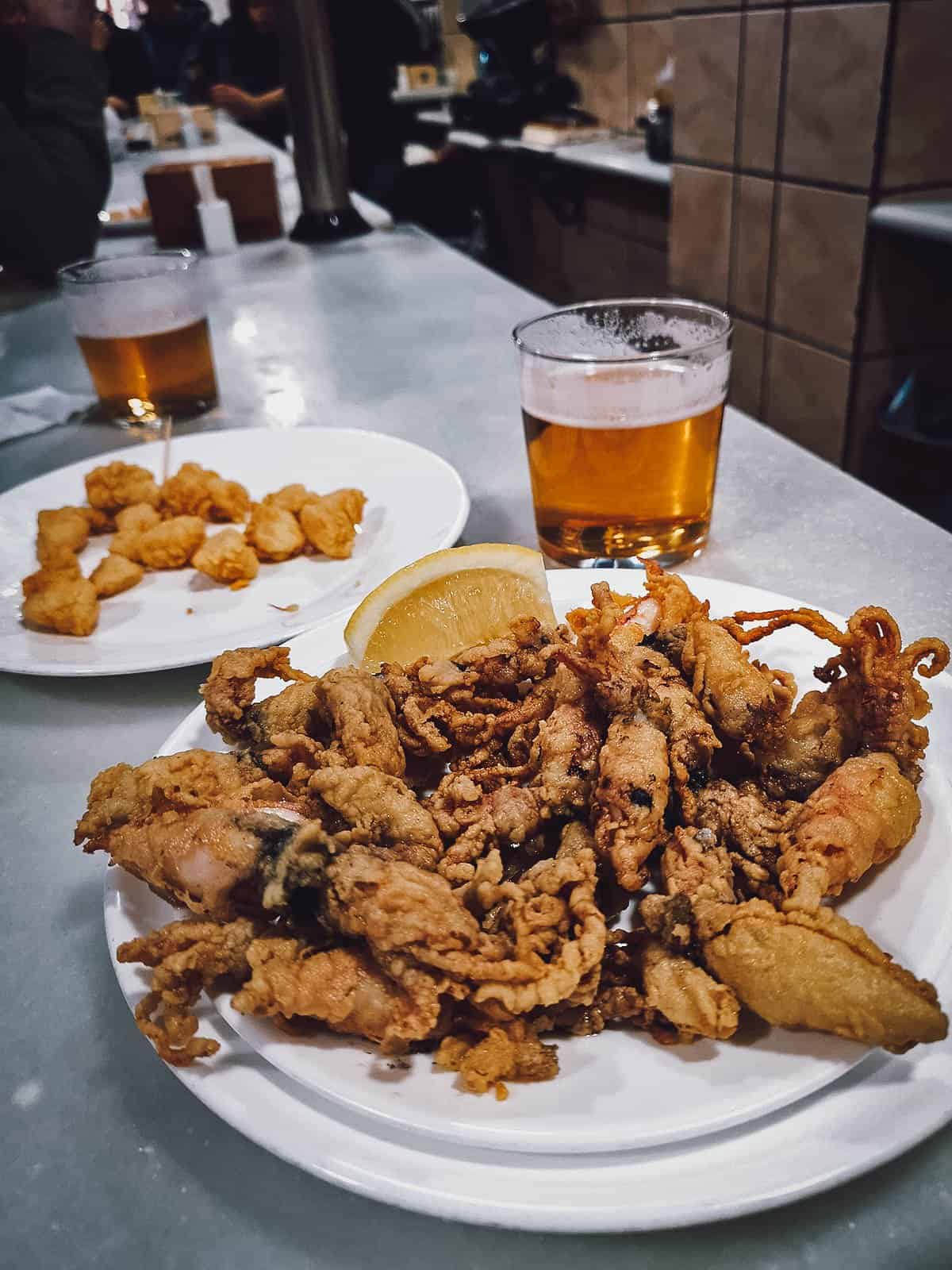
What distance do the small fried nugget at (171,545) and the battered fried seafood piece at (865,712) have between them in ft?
3.36

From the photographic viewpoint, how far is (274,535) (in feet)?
5.03

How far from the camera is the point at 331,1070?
67 centimetres

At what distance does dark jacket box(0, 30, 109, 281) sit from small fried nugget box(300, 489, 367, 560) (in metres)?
2.48

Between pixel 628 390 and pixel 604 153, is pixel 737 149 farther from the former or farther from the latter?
pixel 628 390

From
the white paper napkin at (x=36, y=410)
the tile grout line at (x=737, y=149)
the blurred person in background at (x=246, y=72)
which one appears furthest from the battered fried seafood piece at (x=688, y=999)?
the blurred person in background at (x=246, y=72)

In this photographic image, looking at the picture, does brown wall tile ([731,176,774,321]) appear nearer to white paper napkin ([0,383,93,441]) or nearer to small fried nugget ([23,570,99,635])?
white paper napkin ([0,383,93,441])

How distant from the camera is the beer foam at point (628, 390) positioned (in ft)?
4.40

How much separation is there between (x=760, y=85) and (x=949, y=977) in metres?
3.74

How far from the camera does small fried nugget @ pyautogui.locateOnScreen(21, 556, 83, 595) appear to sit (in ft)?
4.61

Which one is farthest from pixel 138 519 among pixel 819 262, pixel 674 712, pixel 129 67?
pixel 129 67

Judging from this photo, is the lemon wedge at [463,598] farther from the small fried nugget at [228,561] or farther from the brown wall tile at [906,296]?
the brown wall tile at [906,296]

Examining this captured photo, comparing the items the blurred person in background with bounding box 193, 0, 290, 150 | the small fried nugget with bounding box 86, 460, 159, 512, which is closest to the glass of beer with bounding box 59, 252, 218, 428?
the small fried nugget with bounding box 86, 460, 159, 512

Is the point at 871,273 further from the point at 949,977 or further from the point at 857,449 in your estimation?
the point at 949,977

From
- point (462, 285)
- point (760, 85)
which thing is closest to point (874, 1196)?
point (462, 285)
